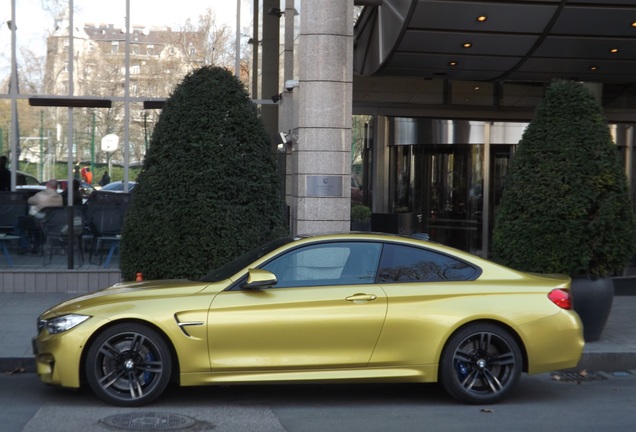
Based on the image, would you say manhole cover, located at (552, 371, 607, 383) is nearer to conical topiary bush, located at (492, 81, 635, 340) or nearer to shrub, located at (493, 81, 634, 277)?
conical topiary bush, located at (492, 81, 635, 340)

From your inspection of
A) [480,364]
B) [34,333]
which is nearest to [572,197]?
[480,364]

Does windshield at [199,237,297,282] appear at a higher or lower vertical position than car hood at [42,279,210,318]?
higher

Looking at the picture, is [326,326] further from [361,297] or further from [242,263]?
[242,263]

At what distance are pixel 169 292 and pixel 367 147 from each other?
10.4m

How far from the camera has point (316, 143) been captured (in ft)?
42.9

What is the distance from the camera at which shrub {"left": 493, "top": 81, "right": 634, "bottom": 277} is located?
982cm

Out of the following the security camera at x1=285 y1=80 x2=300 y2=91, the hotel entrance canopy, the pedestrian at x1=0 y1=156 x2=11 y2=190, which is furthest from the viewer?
the pedestrian at x1=0 y1=156 x2=11 y2=190

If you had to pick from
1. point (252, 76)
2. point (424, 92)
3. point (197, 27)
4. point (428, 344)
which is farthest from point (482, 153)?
point (428, 344)

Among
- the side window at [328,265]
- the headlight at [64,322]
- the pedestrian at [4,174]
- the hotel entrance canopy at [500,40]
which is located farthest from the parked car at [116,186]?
the side window at [328,265]

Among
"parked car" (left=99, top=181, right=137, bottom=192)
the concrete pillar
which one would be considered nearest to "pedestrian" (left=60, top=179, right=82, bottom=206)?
"parked car" (left=99, top=181, right=137, bottom=192)

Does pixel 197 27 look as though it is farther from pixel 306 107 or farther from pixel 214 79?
pixel 214 79

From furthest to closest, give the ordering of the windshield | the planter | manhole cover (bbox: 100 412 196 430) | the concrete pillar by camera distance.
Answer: the concrete pillar → the planter → the windshield → manhole cover (bbox: 100 412 196 430)

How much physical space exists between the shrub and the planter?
0.12 m

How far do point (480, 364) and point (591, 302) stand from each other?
9.71ft
